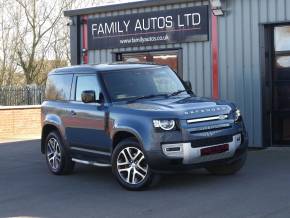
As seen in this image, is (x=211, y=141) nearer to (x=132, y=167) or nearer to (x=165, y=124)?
(x=165, y=124)

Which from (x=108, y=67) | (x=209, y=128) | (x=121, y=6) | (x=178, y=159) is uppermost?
(x=121, y=6)

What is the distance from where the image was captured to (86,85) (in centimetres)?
1039

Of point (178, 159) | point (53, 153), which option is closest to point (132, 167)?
point (178, 159)

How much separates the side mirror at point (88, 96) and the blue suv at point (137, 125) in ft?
0.05

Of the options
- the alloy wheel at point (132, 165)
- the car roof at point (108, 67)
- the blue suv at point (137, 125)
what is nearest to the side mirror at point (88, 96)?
the blue suv at point (137, 125)

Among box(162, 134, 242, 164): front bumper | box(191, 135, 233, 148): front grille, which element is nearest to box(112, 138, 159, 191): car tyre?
box(162, 134, 242, 164): front bumper

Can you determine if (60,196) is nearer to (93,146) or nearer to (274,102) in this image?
(93,146)

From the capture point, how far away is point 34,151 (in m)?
15.5

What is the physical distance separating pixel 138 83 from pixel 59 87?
72.2 inches

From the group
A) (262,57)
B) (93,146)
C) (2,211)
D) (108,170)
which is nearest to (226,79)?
(262,57)

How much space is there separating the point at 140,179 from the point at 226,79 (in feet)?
17.2

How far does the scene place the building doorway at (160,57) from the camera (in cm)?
1459

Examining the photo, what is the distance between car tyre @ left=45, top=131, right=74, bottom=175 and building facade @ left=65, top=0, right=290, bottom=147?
14.1 ft

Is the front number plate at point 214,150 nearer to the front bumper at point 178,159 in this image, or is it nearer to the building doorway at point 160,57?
the front bumper at point 178,159
